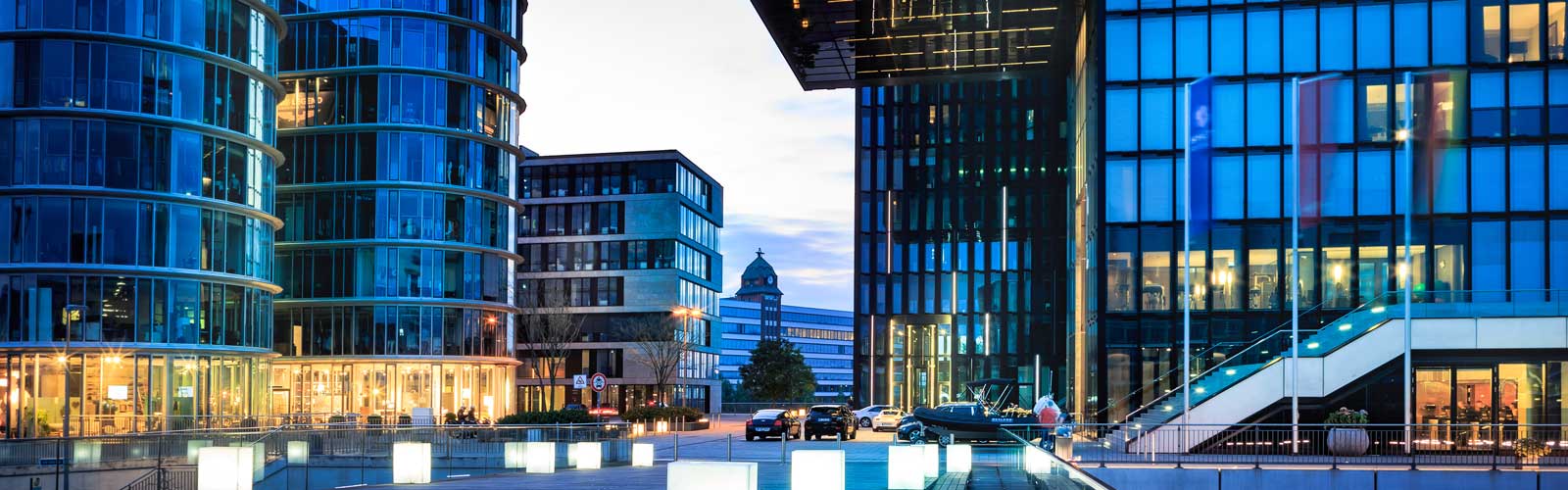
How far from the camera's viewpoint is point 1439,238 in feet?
154

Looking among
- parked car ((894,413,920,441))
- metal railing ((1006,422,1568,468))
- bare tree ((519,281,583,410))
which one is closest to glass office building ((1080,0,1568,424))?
parked car ((894,413,920,441))

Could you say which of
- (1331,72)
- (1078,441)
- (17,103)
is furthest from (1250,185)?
(17,103)

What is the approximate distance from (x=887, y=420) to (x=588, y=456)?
3548 centimetres

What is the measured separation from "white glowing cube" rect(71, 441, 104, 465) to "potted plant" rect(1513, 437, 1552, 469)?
1254 inches

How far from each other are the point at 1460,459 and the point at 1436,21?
19.5 m

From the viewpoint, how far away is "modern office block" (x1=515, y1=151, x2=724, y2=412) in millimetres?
113938

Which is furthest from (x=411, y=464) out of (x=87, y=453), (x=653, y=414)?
(x=653, y=414)

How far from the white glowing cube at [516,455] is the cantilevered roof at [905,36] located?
23861mm

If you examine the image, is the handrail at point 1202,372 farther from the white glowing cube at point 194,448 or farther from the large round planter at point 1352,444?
the white glowing cube at point 194,448

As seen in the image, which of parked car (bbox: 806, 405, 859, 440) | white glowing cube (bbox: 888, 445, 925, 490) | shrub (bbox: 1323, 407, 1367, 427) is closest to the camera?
white glowing cube (bbox: 888, 445, 925, 490)

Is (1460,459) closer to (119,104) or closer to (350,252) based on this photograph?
(119,104)

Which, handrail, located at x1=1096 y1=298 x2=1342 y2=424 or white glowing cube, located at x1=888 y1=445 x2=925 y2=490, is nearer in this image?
white glowing cube, located at x1=888 y1=445 x2=925 y2=490

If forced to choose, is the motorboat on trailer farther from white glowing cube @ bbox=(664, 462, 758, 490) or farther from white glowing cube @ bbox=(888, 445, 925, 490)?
white glowing cube @ bbox=(664, 462, 758, 490)

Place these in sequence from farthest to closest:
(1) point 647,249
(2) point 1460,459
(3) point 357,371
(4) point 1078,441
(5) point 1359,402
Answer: (1) point 647,249 → (3) point 357,371 → (5) point 1359,402 → (4) point 1078,441 → (2) point 1460,459
